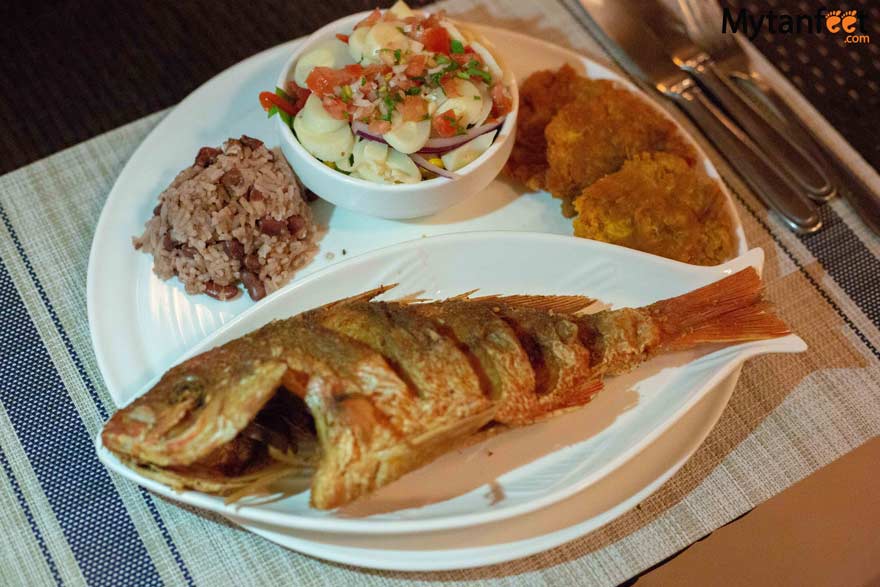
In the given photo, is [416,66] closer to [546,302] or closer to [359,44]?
[359,44]

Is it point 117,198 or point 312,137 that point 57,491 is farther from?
point 312,137

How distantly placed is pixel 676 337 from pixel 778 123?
1182mm

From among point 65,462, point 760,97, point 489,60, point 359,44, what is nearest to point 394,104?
point 359,44

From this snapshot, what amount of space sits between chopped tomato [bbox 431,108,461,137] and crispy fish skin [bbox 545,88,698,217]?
37 centimetres

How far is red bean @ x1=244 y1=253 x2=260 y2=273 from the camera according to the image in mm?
2314

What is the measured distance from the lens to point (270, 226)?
229 cm

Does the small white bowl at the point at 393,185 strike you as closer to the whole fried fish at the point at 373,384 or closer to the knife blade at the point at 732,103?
the whole fried fish at the point at 373,384

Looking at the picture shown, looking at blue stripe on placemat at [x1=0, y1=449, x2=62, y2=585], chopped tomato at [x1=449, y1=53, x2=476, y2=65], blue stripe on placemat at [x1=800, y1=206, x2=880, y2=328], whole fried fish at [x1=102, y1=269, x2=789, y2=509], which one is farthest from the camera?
blue stripe on placemat at [x1=800, y1=206, x2=880, y2=328]

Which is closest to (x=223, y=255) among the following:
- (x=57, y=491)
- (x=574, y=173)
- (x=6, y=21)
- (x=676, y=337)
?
(x=57, y=491)

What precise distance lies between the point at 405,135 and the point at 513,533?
1098 millimetres

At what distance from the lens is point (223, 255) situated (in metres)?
2.28

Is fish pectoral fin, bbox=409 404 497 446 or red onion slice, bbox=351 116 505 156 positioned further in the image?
red onion slice, bbox=351 116 505 156

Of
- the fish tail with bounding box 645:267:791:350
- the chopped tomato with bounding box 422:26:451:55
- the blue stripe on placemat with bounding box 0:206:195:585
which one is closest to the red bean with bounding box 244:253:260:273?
the blue stripe on placemat with bounding box 0:206:195:585
